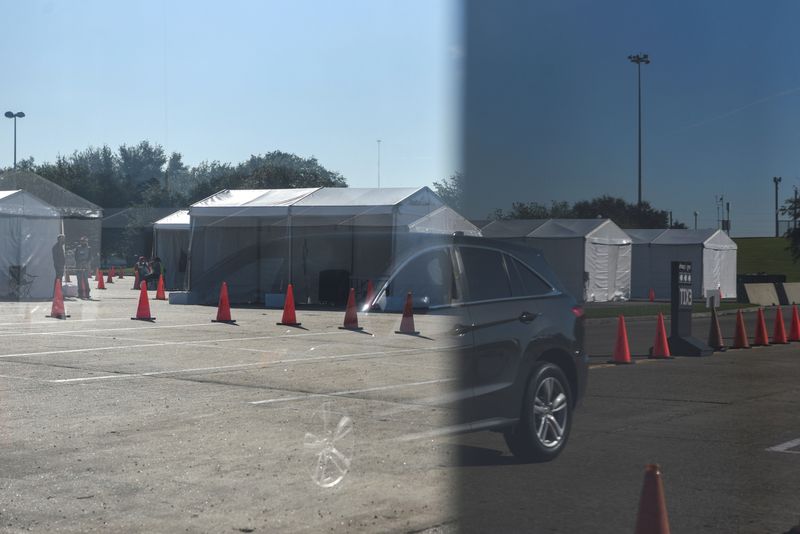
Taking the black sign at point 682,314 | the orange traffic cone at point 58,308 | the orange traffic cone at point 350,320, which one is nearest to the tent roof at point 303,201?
the orange traffic cone at point 350,320

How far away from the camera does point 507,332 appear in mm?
6938

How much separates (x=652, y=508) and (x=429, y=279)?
2525mm

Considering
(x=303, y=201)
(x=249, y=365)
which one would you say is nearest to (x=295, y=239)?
(x=303, y=201)

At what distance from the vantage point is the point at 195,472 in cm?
697

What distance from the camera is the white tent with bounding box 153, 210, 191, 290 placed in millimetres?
37469

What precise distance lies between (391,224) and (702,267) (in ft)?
53.8

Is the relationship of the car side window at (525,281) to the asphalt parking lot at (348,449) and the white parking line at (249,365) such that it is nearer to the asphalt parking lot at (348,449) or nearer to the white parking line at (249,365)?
the asphalt parking lot at (348,449)

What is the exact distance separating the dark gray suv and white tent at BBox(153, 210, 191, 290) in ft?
99.4

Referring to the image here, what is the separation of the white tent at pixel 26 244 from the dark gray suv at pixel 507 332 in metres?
23.2

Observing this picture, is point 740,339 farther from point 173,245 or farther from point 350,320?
point 173,245

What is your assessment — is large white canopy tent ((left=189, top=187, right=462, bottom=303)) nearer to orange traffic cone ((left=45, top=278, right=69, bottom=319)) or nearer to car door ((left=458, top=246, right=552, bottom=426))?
orange traffic cone ((left=45, top=278, right=69, bottom=319))

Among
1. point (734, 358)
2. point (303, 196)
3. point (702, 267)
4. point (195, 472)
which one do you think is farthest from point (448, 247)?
point (702, 267)

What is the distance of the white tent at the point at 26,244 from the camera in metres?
28.7

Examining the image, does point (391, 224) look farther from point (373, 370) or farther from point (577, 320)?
point (577, 320)
